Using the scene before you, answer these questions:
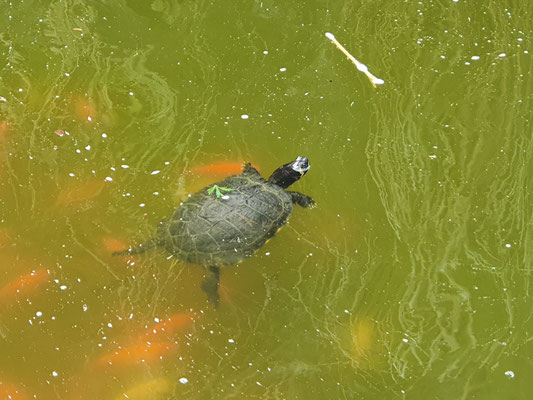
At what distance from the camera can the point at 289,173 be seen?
2445mm

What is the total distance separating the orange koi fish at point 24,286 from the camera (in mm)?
2084

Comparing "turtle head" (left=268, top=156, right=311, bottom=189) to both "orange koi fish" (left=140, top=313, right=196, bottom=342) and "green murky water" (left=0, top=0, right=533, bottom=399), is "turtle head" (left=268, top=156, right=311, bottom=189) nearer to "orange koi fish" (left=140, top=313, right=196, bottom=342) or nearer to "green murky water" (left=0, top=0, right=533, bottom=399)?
"green murky water" (left=0, top=0, right=533, bottom=399)

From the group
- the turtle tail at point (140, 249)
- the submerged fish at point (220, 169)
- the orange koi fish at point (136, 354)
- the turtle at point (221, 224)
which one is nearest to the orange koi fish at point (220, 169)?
the submerged fish at point (220, 169)

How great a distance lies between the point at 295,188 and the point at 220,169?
0.33m

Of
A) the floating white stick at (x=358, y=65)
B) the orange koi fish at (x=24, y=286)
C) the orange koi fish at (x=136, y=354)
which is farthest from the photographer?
the floating white stick at (x=358, y=65)

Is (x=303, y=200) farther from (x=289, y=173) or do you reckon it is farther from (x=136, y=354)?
(x=136, y=354)

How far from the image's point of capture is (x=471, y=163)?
8.57 ft

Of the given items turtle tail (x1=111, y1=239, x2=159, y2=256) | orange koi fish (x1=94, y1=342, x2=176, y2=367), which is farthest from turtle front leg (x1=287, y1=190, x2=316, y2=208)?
orange koi fish (x1=94, y1=342, x2=176, y2=367)

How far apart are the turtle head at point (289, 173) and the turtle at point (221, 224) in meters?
0.06

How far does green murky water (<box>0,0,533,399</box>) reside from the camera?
2.00 metres

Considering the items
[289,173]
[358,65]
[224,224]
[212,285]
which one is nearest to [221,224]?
[224,224]

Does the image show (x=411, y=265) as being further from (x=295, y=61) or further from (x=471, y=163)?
(x=295, y=61)

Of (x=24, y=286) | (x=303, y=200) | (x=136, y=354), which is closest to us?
(x=136, y=354)

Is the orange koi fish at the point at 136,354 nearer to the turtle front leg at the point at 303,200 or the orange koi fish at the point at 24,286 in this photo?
the orange koi fish at the point at 24,286
